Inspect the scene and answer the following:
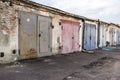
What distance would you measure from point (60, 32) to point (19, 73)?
23.7 feet

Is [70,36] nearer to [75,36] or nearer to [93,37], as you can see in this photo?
[75,36]

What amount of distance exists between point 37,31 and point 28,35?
0.93m

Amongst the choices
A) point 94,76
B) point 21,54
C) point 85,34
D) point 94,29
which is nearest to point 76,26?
point 85,34

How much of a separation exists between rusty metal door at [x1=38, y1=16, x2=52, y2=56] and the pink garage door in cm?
206

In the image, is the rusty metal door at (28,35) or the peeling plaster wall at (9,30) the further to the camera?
the rusty metal door at (28,35)

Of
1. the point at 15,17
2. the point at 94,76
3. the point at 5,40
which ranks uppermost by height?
the point at 15,17

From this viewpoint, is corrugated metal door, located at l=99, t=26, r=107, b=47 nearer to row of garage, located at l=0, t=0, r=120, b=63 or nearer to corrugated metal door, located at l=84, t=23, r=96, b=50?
corrugated metal door, located at l=84, t=23, r=96, b=50

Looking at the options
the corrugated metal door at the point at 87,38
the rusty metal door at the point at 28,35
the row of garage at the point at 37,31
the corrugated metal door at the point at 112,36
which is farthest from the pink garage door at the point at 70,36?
the corrugated metal door at the point at 112,36

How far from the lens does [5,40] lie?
9781 mm

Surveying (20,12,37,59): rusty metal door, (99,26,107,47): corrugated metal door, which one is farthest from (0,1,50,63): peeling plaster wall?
(99,26,107,47): corrugated metal door

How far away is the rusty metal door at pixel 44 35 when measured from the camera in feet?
40.6

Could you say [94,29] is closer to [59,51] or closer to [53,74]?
[59,51]

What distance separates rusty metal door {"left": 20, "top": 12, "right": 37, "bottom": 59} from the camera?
425 inches

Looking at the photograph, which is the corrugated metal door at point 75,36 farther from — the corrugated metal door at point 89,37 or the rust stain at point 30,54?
the rust stain at point 30,54
